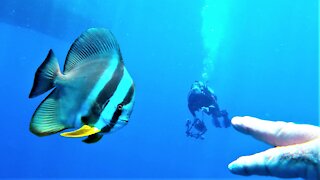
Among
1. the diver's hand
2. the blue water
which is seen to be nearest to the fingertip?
the diver's hand

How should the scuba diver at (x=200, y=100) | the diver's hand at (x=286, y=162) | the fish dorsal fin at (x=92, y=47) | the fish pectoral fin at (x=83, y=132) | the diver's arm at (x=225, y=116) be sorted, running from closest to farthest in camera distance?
1. the fish pectoral fin at (x=83, y=132)
2. the fish dorsal fin at (x=92, y=47)
3. the diver's hand at (x=286, y=162)
4. the scuba diver at (x=200, y=100)
5. the diver's arm at (x=225, y=116)

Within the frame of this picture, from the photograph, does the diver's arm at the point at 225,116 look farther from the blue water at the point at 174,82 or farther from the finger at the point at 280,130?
the blue water at the point at 174,82

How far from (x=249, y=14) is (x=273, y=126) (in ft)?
161

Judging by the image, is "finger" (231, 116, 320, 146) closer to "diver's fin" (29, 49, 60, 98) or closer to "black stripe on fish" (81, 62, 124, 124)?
"black stripe on fish" (81, 62, 124, 124)

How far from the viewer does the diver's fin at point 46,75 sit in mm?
1139

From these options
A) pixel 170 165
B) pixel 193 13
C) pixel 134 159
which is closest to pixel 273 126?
pixel 193 13

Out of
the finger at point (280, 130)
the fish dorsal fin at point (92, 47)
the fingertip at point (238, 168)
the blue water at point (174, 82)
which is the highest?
the blue water at point (174, 82)

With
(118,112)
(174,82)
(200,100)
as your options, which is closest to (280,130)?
(118,112)

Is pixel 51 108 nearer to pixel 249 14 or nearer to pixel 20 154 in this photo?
pixel 249 14

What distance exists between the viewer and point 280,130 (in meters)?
1.47

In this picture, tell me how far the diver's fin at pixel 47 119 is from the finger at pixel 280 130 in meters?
0.66

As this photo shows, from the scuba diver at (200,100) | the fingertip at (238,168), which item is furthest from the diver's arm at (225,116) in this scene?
the fingertip at (238,168)

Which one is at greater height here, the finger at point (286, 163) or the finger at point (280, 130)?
the finger at point (280, 130)

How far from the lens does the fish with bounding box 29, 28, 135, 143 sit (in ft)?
3.61
